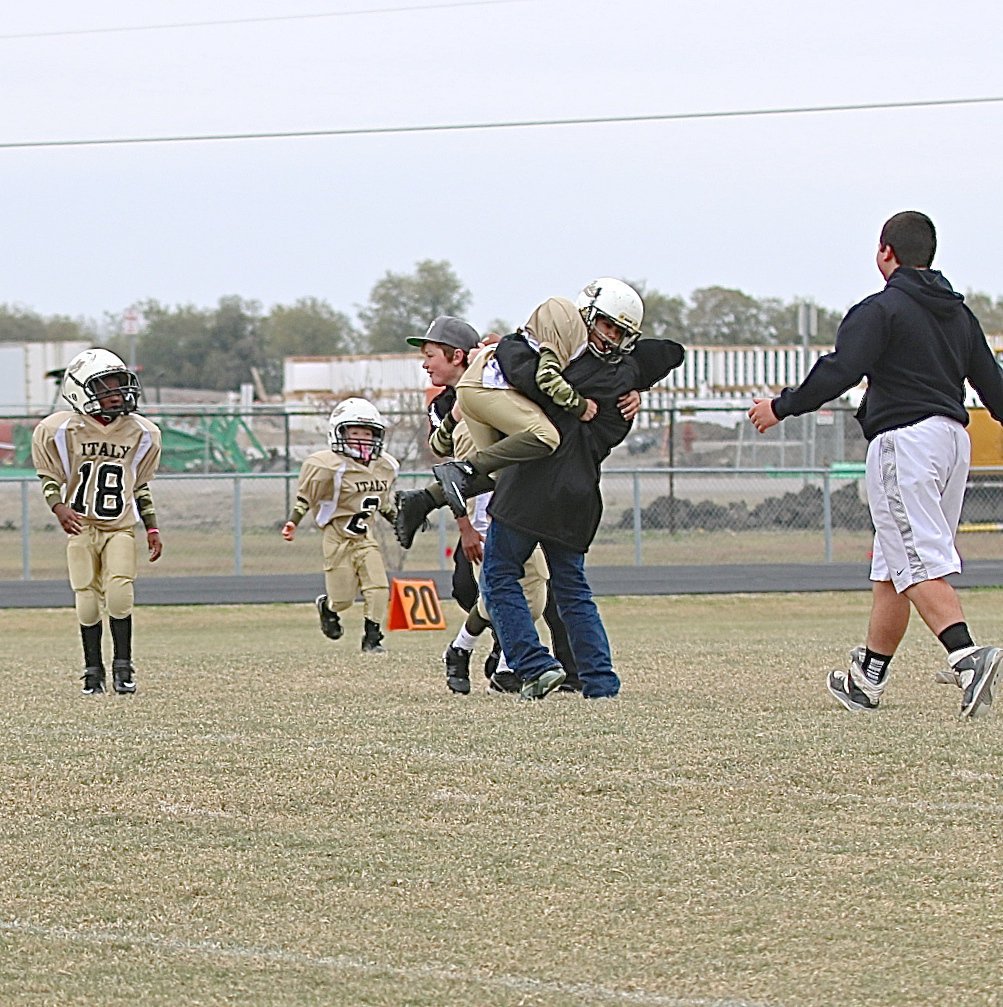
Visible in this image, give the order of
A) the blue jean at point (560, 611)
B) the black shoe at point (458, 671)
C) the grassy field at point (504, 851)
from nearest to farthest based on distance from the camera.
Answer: the grassy field at point (504, 851)
the blue jean at point (560, 611)
the black shoe at point (458, 671)

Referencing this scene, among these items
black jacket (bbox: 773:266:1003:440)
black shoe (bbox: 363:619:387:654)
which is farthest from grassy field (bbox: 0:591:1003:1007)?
black shoe (bbox: 363:619:387:654)

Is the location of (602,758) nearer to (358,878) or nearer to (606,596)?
(358,878)

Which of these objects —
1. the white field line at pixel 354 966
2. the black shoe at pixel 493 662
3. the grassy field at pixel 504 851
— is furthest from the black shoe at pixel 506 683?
the white field line at pixel 354 966

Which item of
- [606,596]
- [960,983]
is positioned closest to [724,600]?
[606,596]

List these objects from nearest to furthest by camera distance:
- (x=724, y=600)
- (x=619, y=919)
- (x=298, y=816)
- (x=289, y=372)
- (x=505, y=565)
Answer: (x=619, y=919)
(x=298, y=816)
(x=505, y=565)
(x=724, y=600)
(x=289, y=372)

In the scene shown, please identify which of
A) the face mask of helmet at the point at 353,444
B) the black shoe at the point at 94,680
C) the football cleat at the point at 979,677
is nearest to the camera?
the football cleat at the point at 979,677

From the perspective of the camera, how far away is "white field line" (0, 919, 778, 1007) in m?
3.84

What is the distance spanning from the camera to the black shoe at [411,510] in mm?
7781

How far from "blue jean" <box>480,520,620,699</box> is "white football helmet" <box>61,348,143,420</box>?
232 cm

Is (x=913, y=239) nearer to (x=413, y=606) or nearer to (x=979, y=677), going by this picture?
(x=979, y=677)

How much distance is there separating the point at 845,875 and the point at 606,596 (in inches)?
631

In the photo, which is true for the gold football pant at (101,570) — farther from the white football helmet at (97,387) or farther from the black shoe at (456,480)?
the black shoe at (456,480)

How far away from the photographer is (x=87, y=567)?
30.6 ft

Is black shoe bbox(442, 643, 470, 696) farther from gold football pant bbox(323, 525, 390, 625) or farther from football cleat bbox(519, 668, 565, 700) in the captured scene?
gold football pant bbox(323, 525, 390, 625)
